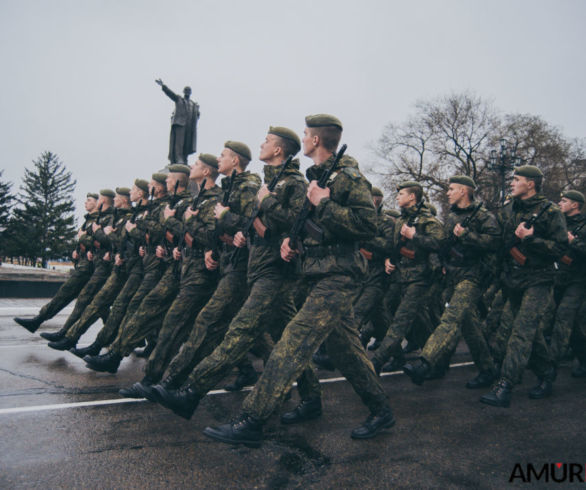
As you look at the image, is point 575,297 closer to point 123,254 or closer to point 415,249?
point 415,249

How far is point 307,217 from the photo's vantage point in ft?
11.4

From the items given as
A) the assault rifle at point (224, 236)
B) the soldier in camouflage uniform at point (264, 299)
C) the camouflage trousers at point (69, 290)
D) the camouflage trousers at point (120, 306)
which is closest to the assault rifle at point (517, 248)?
the soldier in camouflage uniform at point (264, 299)

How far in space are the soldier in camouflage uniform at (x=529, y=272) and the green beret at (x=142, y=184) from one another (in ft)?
14.3

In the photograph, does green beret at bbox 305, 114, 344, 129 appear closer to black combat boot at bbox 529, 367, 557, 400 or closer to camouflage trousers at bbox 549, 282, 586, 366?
black combat boot at bbox 529, 367, 557, 400

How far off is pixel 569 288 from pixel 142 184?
5293mm

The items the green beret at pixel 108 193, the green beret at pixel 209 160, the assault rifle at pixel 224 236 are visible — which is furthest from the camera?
the green beret at pixel 108 193

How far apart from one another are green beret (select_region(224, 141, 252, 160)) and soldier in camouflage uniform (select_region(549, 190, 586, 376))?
3.53 m

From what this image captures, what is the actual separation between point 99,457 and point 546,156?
33.0m

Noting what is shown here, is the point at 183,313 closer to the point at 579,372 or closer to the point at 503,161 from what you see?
the point at 579,372

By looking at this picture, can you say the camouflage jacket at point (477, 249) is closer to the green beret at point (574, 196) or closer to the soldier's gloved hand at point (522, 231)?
the soldier's gloved hand at point (522, 231)

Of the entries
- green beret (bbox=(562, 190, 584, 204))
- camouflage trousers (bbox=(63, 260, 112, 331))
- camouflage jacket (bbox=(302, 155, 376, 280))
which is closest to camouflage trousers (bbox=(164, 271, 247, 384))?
camouflage jacket (bbox=(302, 155, 376, 280))

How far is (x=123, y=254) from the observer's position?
6.26 m

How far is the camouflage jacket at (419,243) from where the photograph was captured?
5.73 meters

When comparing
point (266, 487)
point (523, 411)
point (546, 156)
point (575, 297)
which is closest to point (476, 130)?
point (546, 156)
